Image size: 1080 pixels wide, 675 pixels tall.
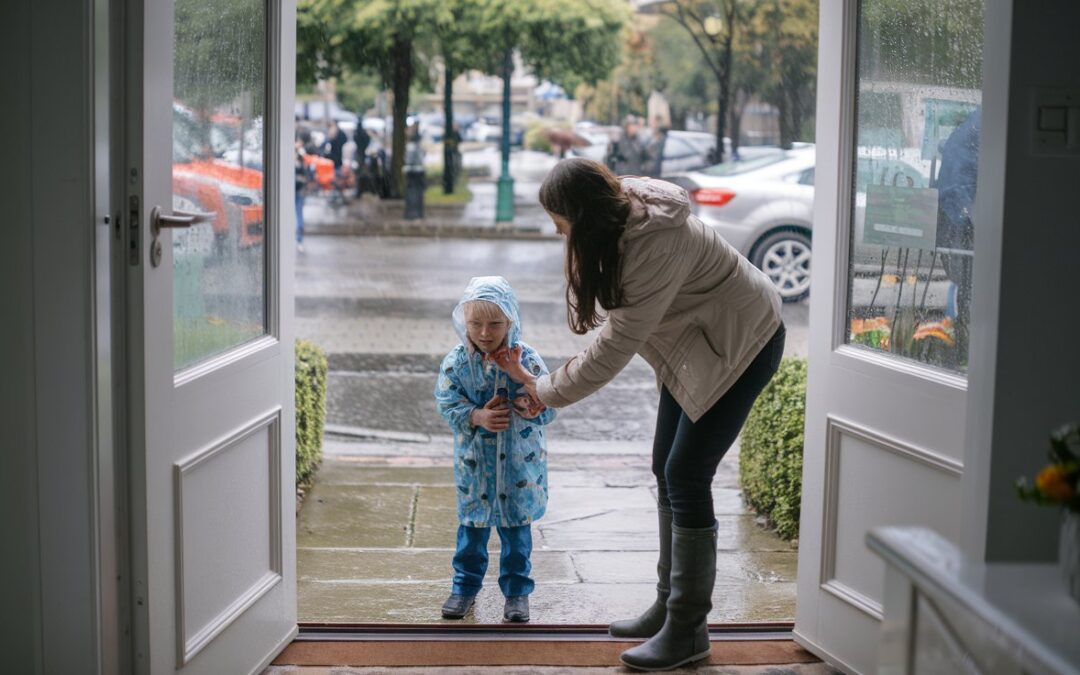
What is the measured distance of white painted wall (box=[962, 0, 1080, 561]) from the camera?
8.64ft

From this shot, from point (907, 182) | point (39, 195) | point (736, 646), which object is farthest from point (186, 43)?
point (736, 646)

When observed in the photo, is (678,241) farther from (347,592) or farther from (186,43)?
(347,592)

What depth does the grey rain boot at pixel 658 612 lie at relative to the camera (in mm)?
3888

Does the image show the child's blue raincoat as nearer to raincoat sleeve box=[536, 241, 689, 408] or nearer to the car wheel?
raincoat sleeve box=[536, 241, 689, 408]

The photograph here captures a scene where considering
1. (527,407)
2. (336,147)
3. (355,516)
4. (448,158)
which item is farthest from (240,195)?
(448,158)

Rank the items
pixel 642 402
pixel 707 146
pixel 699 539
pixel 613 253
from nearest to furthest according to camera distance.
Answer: pixel 613 253 → pixel 699 539 → pixel 642 402 → pixel 707 146

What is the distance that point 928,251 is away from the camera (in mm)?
3369

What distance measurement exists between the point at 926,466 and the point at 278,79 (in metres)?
2.10

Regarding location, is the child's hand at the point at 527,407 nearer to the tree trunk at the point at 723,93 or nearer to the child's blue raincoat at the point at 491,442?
the child's blue raincoat at the point at 491,442

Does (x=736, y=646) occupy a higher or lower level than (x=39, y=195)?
lower

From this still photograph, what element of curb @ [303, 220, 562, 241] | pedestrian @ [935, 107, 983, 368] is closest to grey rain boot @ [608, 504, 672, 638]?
pedestrian @ [935, 107, 983, 368]

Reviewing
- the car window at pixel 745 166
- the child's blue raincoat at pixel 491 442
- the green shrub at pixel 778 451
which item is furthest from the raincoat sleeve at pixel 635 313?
the car window at pixel 745 166

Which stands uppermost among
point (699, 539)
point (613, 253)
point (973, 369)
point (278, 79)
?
point (278, 79)

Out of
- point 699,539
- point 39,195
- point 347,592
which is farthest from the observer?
point 347,592
